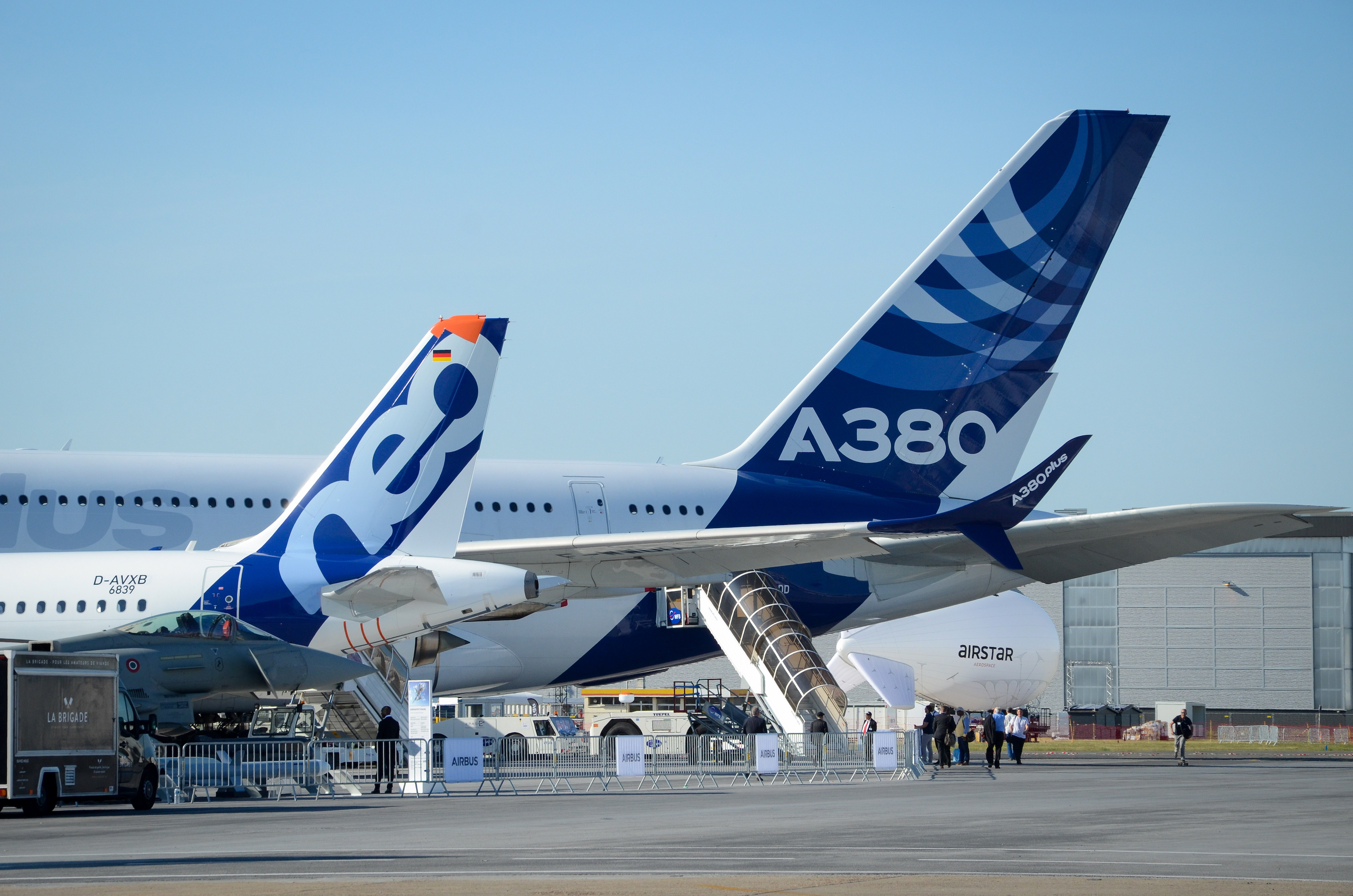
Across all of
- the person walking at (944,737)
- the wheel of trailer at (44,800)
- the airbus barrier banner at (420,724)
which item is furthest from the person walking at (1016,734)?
the wheel of trailer at (44,800)

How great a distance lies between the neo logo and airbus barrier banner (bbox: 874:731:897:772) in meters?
5.38

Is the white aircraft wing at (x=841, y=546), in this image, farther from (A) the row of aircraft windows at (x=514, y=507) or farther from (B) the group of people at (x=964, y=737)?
(B) the group of people at (x=964, y=737)

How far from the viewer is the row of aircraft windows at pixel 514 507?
28.0 m

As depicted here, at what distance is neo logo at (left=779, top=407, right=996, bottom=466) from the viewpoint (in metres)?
30.3

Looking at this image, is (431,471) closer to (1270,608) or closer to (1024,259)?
(1024,259)

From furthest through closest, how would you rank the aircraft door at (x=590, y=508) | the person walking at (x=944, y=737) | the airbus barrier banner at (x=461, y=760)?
the person walking at (x=944, y=737), the aircraft door at (x=590, y=508), the airbus barrier banner at (x=461, y=760)

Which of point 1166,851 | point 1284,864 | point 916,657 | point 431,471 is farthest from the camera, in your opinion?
point 916,657

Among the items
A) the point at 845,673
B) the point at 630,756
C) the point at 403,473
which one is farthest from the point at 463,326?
the point at 845,673

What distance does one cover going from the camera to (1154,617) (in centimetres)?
8306

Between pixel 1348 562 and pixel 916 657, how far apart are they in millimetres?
38407

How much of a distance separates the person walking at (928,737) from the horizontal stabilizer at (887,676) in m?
4.04

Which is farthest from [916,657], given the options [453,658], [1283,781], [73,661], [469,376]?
[73,661]

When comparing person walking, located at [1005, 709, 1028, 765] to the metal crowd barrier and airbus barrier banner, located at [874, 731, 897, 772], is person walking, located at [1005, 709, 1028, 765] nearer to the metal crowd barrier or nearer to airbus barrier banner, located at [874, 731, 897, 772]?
the metal crowd barrier

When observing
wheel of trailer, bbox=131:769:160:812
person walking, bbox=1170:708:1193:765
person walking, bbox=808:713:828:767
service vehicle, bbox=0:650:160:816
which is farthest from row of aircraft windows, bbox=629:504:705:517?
person walking, bbox=1170:708:1193:765
